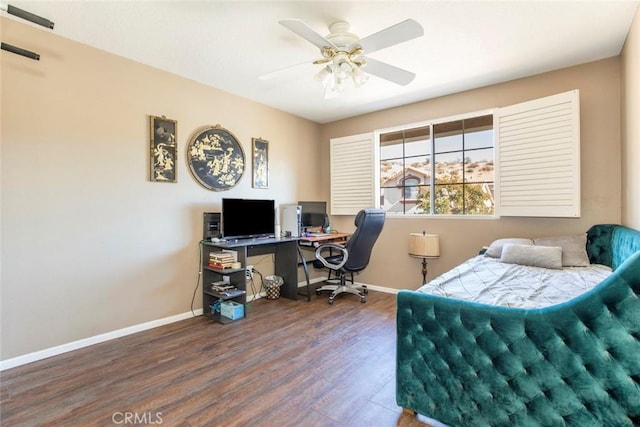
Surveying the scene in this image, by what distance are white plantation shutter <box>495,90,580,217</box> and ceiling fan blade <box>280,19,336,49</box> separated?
233 cm

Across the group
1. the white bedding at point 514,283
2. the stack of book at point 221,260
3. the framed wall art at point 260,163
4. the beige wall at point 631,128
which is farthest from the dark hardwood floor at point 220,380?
the beige wall at point 631,128

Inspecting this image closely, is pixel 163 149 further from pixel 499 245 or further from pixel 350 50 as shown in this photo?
pixel 499 245

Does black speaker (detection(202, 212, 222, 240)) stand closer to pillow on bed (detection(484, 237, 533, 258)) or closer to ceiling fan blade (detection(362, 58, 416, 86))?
ceiling fan blade (detection(362, 58, 416, 86))

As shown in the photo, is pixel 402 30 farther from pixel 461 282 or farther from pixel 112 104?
Result: pixel 112 104

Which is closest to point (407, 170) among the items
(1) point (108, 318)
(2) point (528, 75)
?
(2) point (528, 75)

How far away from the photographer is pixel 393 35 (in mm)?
Result: 1973

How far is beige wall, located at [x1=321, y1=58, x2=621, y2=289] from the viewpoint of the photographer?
2852 millimetres

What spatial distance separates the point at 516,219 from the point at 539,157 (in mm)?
719

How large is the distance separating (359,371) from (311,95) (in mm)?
3183

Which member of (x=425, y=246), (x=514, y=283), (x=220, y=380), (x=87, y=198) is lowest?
(x=220, y=380)

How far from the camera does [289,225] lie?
4.16 m

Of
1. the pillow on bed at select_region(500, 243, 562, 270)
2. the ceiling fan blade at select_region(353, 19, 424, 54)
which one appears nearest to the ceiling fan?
the ceiling fan blade at select_region(353, 19, 424, 54)

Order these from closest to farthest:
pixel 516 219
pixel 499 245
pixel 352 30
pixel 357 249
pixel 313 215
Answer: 1. pixel 352 30
2. pixel 499 245
3. pixel 516 219
4. pixel 357 249
5. pixel 313 215

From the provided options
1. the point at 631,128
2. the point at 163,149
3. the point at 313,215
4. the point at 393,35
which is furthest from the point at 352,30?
A: the point at 313,215
